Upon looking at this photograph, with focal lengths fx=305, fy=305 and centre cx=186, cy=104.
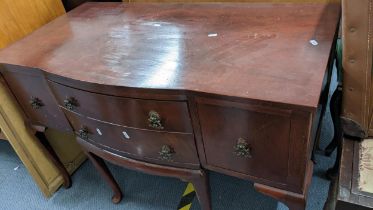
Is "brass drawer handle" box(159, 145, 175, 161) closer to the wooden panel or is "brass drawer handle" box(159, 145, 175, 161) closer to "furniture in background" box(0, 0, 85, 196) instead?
"furniture in background" box(0, 0, 85, 196)

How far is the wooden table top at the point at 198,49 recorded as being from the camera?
68 cm

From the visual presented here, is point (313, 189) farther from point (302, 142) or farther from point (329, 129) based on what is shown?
point (302, 142)

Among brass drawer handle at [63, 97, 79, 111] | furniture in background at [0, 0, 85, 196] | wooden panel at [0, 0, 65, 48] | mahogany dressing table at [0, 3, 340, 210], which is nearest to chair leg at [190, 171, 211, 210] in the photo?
mahogany dressing table at [0, 3, 340, 210]

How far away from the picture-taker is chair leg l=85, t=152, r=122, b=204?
1153mm

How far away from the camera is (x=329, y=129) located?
1459mm

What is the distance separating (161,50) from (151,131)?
0.23 m

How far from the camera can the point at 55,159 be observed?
4.58 ft

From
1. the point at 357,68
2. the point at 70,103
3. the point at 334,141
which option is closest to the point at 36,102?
the point at 70,103

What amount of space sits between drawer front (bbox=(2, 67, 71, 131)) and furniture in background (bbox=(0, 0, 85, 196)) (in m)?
0.07

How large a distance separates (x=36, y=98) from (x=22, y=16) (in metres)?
0.38

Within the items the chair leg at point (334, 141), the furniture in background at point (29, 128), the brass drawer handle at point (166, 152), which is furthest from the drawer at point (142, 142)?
the chair leg at point (334, 141)

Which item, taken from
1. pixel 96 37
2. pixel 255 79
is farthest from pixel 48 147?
pixel 255 79

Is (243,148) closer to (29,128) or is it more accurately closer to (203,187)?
(203,187)

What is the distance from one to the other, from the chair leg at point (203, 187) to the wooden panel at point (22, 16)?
0.90 m
